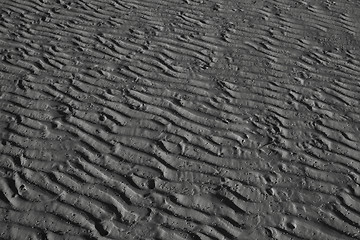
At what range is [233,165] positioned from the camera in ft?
15.4

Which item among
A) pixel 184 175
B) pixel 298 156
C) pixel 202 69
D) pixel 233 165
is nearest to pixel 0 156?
pixel 184 175

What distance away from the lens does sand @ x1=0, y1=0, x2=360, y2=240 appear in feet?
13.7

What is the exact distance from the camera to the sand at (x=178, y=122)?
4.17m

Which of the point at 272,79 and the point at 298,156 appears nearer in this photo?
the point at 298,156

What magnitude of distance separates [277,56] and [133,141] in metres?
2.81

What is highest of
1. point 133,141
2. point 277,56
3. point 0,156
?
point 277,56

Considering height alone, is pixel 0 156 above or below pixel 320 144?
below

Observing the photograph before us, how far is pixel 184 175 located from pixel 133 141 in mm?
773

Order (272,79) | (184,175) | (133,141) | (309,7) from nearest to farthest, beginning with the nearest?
(184,175), (133,141), (272,79), (309,7)

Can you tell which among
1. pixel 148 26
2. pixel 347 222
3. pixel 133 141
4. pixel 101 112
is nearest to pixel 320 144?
pixel 347 222

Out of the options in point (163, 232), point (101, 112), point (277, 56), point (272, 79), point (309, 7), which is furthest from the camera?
point (309, 7)

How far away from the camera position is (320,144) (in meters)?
5.01

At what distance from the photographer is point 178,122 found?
5.20 meters

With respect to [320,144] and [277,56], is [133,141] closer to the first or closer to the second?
[320,144]
